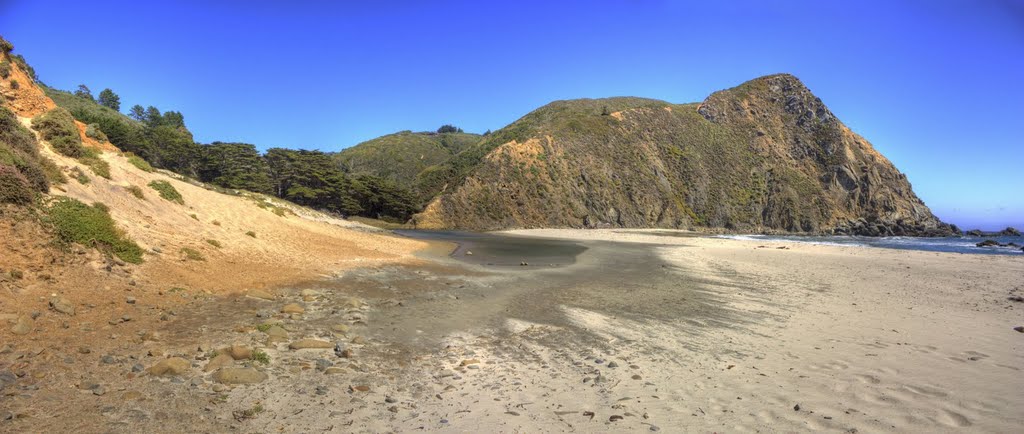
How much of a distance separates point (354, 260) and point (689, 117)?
104774mm

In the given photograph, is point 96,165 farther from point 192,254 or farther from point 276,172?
point 276,172

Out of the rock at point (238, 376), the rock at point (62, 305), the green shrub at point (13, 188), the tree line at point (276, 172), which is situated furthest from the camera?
the tree line at point (276, 172)

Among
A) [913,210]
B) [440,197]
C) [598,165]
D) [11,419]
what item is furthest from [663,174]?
[11,419]

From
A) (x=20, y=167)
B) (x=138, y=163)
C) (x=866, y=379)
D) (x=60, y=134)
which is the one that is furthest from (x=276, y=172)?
(x=866, y=379)

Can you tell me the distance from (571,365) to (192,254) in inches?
486

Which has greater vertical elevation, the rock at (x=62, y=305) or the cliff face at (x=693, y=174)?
the cliff face at (x=693, y=174)

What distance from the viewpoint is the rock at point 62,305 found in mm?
7565

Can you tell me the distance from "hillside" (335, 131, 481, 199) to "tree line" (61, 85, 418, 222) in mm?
48040

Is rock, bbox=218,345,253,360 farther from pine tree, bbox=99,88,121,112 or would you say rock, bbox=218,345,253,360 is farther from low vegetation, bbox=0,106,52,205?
pine tree, bbox=99,88,121,112

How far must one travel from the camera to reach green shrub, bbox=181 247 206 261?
43.5 feet

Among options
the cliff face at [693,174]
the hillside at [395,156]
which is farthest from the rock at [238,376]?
the hillside at [395,156]

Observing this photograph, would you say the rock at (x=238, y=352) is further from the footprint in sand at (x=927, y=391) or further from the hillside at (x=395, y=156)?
the hillside at (x=395, y=156)

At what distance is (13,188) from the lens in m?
9.90

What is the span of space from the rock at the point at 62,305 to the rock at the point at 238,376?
12.5ft
